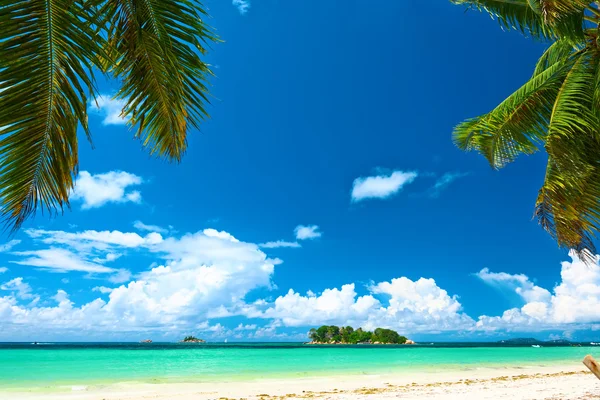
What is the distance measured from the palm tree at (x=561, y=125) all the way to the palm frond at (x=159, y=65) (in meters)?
4.77

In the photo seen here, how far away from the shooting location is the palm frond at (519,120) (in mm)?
7035

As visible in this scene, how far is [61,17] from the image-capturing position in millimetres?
2535

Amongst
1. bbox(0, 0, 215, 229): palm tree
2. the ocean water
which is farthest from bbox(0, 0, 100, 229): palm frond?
the ocean water

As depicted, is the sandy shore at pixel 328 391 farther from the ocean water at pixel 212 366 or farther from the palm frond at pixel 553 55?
the palm frond at pixel 553 55

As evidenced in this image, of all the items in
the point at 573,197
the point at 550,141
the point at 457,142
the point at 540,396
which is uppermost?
the point at 457,142

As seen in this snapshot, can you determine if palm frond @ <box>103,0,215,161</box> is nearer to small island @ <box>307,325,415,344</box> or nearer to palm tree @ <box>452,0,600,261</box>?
palm tree @ <box>452,0,600,261</box>

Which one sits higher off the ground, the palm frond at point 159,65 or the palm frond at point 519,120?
the palm frond at point 519,120

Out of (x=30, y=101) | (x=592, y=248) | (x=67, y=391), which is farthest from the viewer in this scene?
(x=67, y=391)

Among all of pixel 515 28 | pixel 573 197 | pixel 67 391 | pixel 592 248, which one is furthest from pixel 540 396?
pixel 67 391

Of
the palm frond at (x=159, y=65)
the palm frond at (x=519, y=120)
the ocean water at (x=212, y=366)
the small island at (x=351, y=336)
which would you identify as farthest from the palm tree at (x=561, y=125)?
the small island at (x=351, y=336)

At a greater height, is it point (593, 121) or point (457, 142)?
point (457, 142)

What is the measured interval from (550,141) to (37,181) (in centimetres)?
616

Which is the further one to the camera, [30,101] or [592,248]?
[592,248]

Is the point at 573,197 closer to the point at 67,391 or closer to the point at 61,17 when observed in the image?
the point at 61,17
